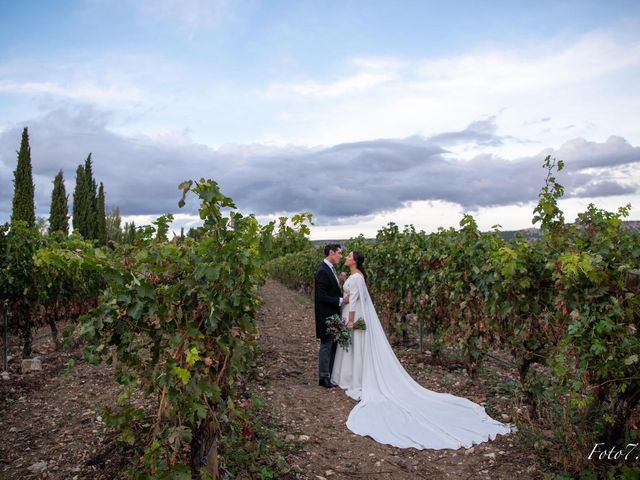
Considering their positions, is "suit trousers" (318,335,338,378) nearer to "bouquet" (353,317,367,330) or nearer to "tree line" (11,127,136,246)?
"bouquet" (353,317,367,330)

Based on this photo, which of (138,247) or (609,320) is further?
(609,320)

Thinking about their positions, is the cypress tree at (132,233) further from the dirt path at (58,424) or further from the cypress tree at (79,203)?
the cypress tree at (79,203)

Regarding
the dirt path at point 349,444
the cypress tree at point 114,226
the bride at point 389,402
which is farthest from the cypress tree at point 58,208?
the bride at point 389,402

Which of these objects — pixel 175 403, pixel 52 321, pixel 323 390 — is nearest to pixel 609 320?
pixel 175 403

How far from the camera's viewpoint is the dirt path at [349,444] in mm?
4449

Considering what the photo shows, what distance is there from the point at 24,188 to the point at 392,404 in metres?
31.6

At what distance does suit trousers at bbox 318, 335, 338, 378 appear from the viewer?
279 inches

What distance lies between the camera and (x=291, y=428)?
17.5 ft

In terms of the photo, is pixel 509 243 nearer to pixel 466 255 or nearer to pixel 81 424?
pixel 466 255

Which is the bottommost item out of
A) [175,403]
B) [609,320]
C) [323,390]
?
[323,390]

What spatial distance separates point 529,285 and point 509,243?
1.28 m

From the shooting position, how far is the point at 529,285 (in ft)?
17.0

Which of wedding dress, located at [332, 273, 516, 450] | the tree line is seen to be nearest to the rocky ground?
wedding dress, located at [332, 273, 516, 450]

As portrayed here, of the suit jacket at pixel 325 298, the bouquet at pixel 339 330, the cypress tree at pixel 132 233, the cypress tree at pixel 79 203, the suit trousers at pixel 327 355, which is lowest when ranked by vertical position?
the suit trousers at pixel 327 355
